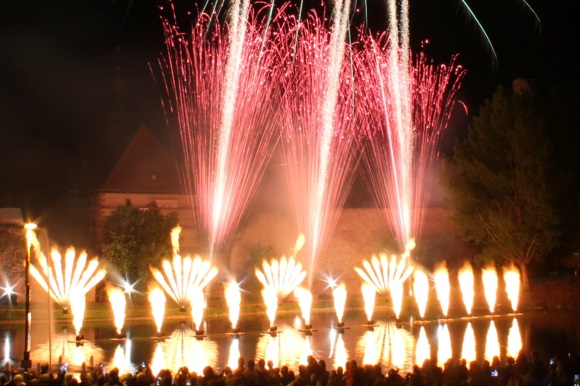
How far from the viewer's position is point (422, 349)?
68.6ft

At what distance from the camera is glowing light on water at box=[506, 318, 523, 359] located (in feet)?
65.8

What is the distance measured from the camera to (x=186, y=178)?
41125mm

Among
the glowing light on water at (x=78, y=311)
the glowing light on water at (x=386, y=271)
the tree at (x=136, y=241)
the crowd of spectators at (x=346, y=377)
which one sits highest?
the tree at (x=136, y=241)

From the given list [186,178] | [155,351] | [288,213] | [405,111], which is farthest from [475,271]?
[155,351]

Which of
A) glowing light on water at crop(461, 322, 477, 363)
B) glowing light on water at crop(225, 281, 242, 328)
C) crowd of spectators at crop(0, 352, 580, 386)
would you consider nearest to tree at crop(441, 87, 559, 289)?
glowing light on water at crop(461, 322, 477, 363)

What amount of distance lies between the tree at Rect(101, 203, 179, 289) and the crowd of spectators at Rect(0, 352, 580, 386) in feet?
63.6

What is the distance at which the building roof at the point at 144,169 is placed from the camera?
39.5 m

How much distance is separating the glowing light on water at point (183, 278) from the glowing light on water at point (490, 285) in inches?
410

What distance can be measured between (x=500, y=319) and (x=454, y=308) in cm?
222

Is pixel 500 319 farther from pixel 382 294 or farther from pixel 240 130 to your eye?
pixel 240 130

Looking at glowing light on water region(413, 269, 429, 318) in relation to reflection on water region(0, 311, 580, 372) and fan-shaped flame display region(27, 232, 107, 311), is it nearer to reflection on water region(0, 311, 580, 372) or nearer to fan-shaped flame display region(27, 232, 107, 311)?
reflection on water region(0, 311, 580, 372)

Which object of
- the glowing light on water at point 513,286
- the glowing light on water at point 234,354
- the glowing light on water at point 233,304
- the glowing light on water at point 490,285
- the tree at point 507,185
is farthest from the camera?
the tree at point 507,185

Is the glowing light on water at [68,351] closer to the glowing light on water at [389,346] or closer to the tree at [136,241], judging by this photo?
the glowing light on water at [389,346]

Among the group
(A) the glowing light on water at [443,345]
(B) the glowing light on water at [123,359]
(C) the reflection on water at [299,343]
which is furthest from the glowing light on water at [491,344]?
(B) the glowing light on water at [123,359]
